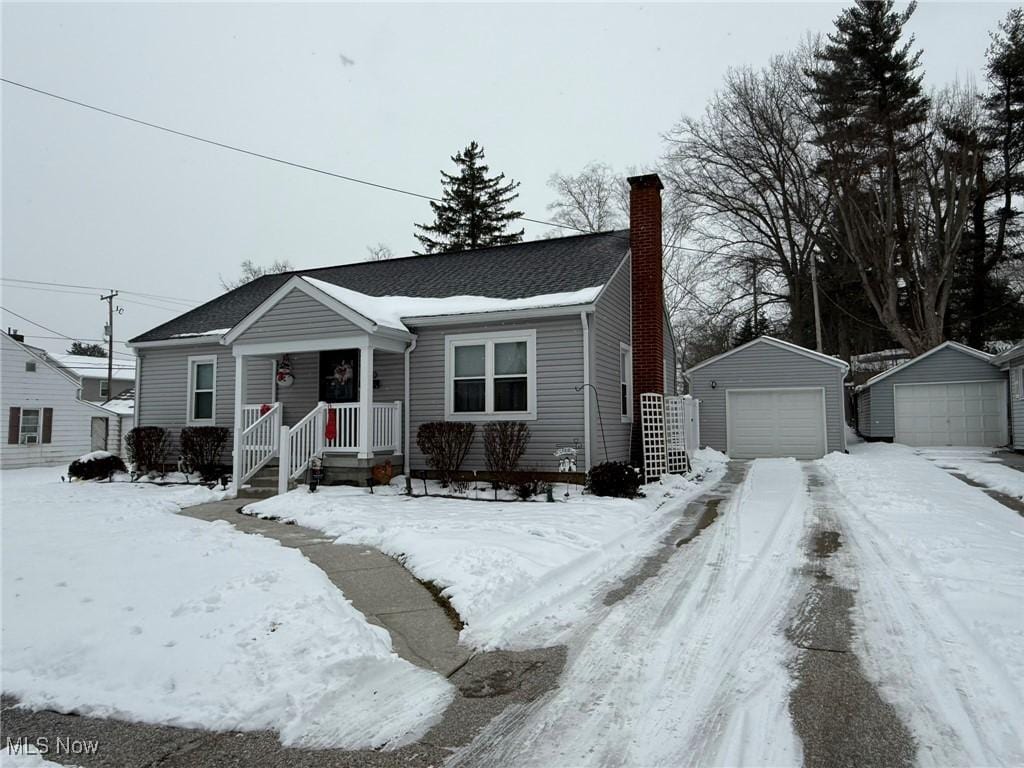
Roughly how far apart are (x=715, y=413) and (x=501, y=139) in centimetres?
2220

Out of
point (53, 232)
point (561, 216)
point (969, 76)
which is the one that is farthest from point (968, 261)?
point (53, 232)

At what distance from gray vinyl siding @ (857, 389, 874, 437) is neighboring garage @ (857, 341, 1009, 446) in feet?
3.50

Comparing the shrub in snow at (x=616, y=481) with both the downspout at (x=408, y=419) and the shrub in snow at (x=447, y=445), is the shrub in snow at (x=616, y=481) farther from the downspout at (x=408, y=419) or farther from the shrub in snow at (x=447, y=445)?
the downspout at (x=408, y=419)

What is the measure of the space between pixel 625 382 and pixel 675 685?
9.92 metres

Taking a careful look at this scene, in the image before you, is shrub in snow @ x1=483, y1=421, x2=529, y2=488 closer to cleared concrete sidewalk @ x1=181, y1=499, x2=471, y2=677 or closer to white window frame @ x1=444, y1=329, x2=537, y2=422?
white window frame @ x1=444, y1=329, x2=537, y2=422

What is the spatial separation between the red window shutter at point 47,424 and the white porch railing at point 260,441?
15501 millimetres

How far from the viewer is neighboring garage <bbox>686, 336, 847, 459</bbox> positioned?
1834 centimetres

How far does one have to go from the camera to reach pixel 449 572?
17.6 ft

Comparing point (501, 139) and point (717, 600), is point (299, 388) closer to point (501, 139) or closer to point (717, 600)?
point (717, 600)

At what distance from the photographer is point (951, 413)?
20.0 metres

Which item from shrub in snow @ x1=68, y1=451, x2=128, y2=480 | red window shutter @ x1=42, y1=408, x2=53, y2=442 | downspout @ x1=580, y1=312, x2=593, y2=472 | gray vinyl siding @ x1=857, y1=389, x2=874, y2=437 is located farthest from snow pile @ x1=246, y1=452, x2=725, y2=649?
red window shutter @ x1=42, y1=408, x2=53, y2=442

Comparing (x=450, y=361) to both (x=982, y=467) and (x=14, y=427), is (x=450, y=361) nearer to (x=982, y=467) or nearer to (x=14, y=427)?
(x=982, y=467)

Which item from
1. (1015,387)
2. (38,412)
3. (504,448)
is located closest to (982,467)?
(1015,387)

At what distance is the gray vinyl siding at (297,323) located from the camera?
421 inches
